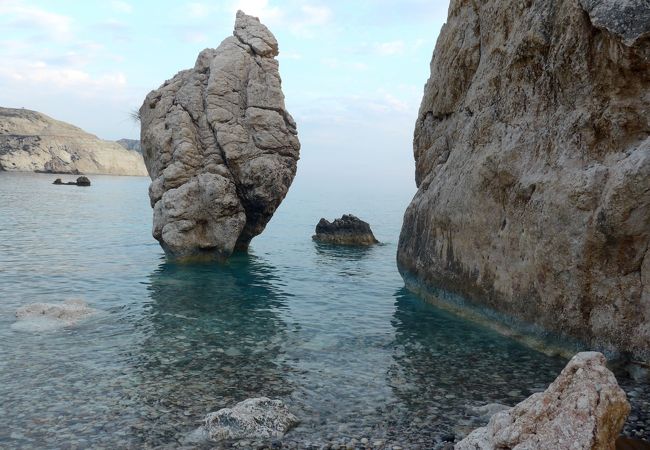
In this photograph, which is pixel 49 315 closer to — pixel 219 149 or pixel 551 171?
pixel 219 149

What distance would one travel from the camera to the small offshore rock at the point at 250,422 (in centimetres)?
1274

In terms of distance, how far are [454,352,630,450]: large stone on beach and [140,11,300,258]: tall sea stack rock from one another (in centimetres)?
2783

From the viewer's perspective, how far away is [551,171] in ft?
62.6

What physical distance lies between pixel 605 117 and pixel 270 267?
24913 millimetres

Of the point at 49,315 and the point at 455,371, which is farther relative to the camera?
the point at 49,315

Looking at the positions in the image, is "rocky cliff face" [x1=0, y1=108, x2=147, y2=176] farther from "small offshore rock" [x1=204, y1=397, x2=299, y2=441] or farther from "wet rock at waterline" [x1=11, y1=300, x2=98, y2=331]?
"small offshore rock" [x1=204, y1=397, x2=299, y2=441]

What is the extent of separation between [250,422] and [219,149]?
86.6 ft

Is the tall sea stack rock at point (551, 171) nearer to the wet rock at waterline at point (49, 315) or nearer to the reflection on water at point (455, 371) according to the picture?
the reflection on water at point (455, 371)

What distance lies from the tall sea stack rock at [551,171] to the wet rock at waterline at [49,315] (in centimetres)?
1603

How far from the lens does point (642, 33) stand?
15.5m

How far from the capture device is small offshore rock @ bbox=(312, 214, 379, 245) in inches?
2069

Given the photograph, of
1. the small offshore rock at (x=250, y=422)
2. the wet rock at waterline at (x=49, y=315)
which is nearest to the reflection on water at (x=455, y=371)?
the small offshore rock at (x=250, y=422)

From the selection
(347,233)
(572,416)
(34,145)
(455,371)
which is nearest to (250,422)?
(572,416)

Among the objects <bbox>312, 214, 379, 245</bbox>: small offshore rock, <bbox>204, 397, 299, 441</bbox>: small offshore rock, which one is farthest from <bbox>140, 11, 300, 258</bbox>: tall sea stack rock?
<bbox>204, 397, 299, 441</bbox>: small offshore rock
